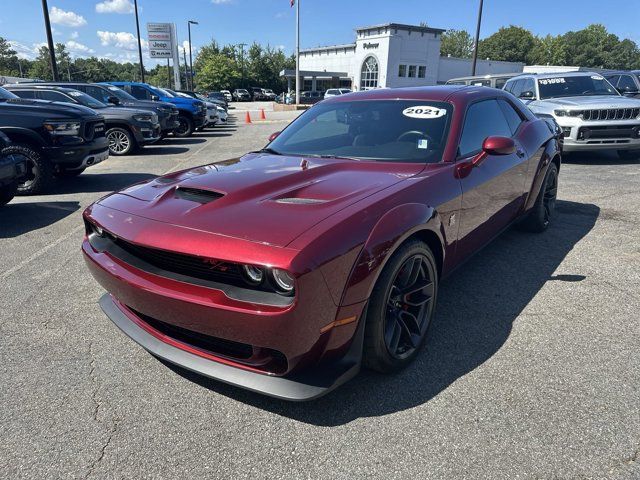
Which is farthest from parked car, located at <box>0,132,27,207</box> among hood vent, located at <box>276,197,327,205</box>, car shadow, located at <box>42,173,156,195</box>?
hood vent, located at <box>276,197,327,205</box>

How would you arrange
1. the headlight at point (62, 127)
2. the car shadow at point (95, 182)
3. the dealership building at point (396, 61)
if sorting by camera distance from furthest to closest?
the dealership building at point (396, 61), the car shadow at point (95, 182), the headlight at point (62, 127)

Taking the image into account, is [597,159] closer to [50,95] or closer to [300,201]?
[300,201]

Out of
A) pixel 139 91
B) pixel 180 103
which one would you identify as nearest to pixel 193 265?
pixel 180 103

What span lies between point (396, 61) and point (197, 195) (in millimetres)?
56629

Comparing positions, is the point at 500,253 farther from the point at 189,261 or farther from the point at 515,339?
the point at 189,261

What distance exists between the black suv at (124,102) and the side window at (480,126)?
1117 centimetres

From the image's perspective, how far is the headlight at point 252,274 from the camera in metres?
1.93

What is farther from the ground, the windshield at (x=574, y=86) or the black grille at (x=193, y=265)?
the windshield at (x=574, y=86)

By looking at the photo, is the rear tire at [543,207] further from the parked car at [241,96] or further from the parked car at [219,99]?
the parked car at [241,96]

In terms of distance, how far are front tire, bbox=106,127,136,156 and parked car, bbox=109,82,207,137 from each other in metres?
4.53

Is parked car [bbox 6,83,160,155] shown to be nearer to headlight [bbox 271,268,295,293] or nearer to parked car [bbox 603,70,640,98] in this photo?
headlight [bbox 271,268,295,293]

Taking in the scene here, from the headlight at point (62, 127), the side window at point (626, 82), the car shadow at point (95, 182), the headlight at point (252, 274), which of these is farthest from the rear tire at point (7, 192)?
the side window at point (626, 82)

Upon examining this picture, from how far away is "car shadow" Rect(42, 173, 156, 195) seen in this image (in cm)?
735

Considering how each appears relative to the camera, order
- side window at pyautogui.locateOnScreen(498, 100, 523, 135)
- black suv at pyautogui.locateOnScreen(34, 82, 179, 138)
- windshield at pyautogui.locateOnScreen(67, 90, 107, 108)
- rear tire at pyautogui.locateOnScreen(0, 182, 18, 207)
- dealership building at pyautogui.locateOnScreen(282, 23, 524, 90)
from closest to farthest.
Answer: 1. side window at pyautogui.locateOnScreen(498, 100, 523, 135)
2. rear tire at pyautogui.locateOnScreen(0, 182, 18, 207)
3. windshield at pyautogui.locateOnScreen(67, 90, 107, 108)
4. black suv at pyautogui.locateOnScreen(34, 82, 179, 138)
5. dealership building at pyautogui.locateOnScreen(282, 23, 524, 90)
